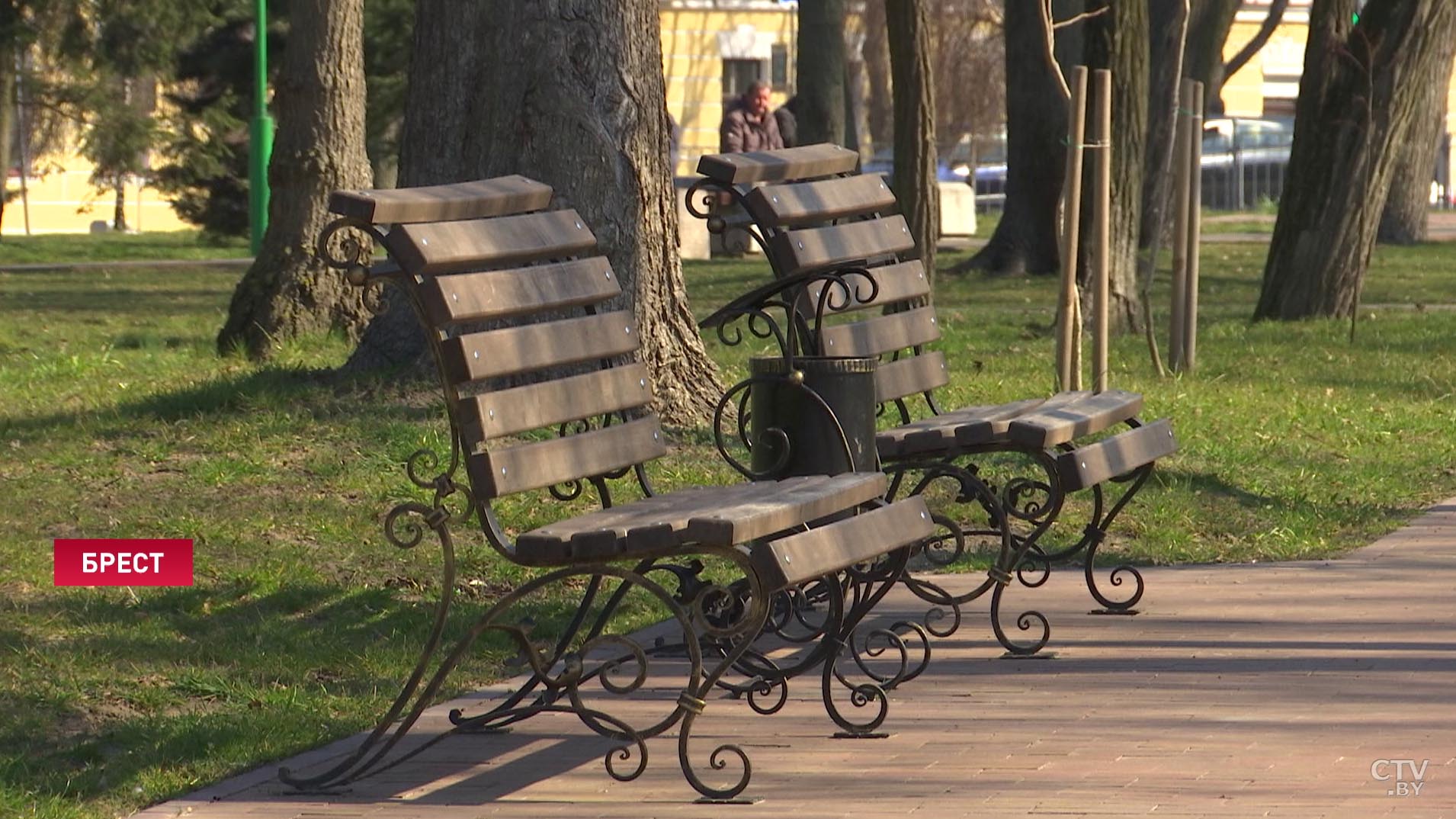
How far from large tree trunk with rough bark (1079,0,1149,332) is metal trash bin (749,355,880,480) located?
6877mm

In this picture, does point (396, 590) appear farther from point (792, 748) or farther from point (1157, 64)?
point (1157, 64)

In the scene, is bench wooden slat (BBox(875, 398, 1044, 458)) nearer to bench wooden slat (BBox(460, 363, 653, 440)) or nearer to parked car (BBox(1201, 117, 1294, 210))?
bench wooden slat (BBox(460, 363, 653, 440))

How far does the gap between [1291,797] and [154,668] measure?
2.87 metres

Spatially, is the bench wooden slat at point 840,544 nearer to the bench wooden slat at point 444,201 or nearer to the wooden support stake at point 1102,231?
the bench wooden slat at point 444,201

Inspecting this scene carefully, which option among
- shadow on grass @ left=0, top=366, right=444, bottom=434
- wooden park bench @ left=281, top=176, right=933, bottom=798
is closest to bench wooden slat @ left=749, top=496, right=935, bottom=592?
wooden park bench @ left=281, top=176, right=933, bottom=798

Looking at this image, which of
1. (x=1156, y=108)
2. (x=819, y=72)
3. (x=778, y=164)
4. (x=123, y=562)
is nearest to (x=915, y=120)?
(x=819, y=72)

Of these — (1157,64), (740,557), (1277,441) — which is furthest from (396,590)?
(1157,64)

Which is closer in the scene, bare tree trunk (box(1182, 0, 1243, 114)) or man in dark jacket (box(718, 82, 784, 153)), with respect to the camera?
man in dark jacket (box(718, 82, 784, 153))

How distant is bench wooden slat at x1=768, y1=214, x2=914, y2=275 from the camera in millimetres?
5984

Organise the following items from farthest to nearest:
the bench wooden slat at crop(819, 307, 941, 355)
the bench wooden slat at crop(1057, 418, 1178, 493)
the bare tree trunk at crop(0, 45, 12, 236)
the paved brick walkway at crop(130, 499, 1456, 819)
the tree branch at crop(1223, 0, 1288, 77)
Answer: the tree branch at crop(1223, 0, 1288, 77) → the bare tree trunk at crop(0, 45, 12, 236) → the bench wooden slat at crop(819, 307, 941, 355) → the bench wooden slat at crop(1057, 418, 1178, 493) → the paved brick walkway at crop(130, 499, 1456, 819)

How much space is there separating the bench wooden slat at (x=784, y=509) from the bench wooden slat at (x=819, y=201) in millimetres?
1142

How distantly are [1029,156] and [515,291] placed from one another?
1510 cm

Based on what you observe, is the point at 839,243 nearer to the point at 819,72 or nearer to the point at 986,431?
the point at 986,431

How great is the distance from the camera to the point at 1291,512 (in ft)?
26.5
